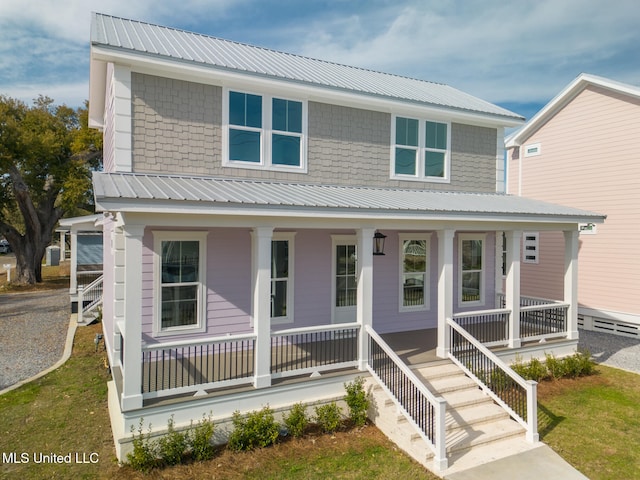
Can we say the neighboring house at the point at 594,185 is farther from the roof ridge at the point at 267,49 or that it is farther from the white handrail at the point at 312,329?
the white handrail at the point at 312,329

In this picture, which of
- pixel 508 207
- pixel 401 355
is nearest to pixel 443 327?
pixel 401 355

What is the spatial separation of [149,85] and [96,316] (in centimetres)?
1029

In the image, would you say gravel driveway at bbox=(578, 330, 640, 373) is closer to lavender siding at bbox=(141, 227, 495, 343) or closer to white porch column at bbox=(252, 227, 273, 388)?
lavender siding at bbox=(141, 227, 495, 343)

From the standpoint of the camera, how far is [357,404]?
22.9 ft

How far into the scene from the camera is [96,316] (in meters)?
14.6

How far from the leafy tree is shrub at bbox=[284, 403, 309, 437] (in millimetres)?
23746

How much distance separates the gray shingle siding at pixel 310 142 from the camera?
25.4ft

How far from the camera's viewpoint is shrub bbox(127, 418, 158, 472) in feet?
18.1

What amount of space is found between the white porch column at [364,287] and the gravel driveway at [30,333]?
786 cm

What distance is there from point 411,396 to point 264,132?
237 inches

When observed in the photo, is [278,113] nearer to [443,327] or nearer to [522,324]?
[443,327]

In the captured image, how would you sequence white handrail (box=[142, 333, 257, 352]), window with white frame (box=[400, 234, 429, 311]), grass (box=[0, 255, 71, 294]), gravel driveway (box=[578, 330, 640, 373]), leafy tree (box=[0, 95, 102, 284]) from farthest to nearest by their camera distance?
leafy tree (box=[0, 95, 102, 284]), grass (box=[0, 255, 71, 294]), window with white frame (box=[400, 234, 429, 311]), gravel driveway (box=[578, 330, 640, 373]), white handrail (box=[142, 333, 257, 352])

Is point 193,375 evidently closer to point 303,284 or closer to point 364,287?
point 303,284

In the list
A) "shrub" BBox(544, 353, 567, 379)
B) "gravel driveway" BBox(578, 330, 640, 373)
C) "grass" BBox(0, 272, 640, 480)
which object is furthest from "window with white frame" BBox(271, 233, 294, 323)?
"gravel driveway" BBox(578, 330, 640, 373)
